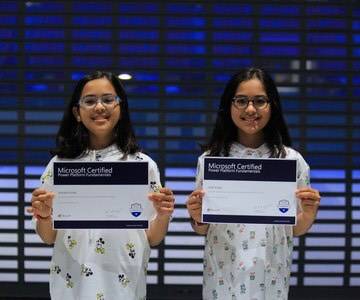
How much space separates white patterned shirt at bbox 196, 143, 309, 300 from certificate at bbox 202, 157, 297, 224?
0.07 m

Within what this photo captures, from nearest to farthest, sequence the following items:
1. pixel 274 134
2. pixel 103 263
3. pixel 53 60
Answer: pixel 103 263 → pixel 274 134 → pixel 53 60

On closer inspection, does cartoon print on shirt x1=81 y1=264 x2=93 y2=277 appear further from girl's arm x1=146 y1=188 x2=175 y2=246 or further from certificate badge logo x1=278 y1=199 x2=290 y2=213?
certificate badge logo x1=278 y1=199 x2=290 y2=213

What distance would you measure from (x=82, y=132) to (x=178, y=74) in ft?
7.79

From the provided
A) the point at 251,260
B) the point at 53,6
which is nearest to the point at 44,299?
the point at 53,6

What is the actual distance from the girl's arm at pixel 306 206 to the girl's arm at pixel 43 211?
1.12 m

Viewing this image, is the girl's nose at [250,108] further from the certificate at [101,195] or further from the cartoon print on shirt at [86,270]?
the cartoon print on shirt at [86,270]

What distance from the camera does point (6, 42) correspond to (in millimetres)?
4719

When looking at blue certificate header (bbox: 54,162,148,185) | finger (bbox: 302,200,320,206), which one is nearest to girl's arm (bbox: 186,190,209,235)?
blue certificate header (bbox: 54,162,148,185)

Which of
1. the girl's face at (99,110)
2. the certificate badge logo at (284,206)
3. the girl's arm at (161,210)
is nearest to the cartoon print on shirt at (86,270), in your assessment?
the girl's arm at (161,210)

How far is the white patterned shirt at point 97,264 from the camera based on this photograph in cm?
229

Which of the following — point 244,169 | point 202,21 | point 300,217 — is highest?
point 202,21

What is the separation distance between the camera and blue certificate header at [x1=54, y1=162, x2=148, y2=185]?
2.31 meters

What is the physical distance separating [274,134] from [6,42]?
3.15 m

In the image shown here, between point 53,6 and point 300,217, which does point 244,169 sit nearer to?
point 300,217
